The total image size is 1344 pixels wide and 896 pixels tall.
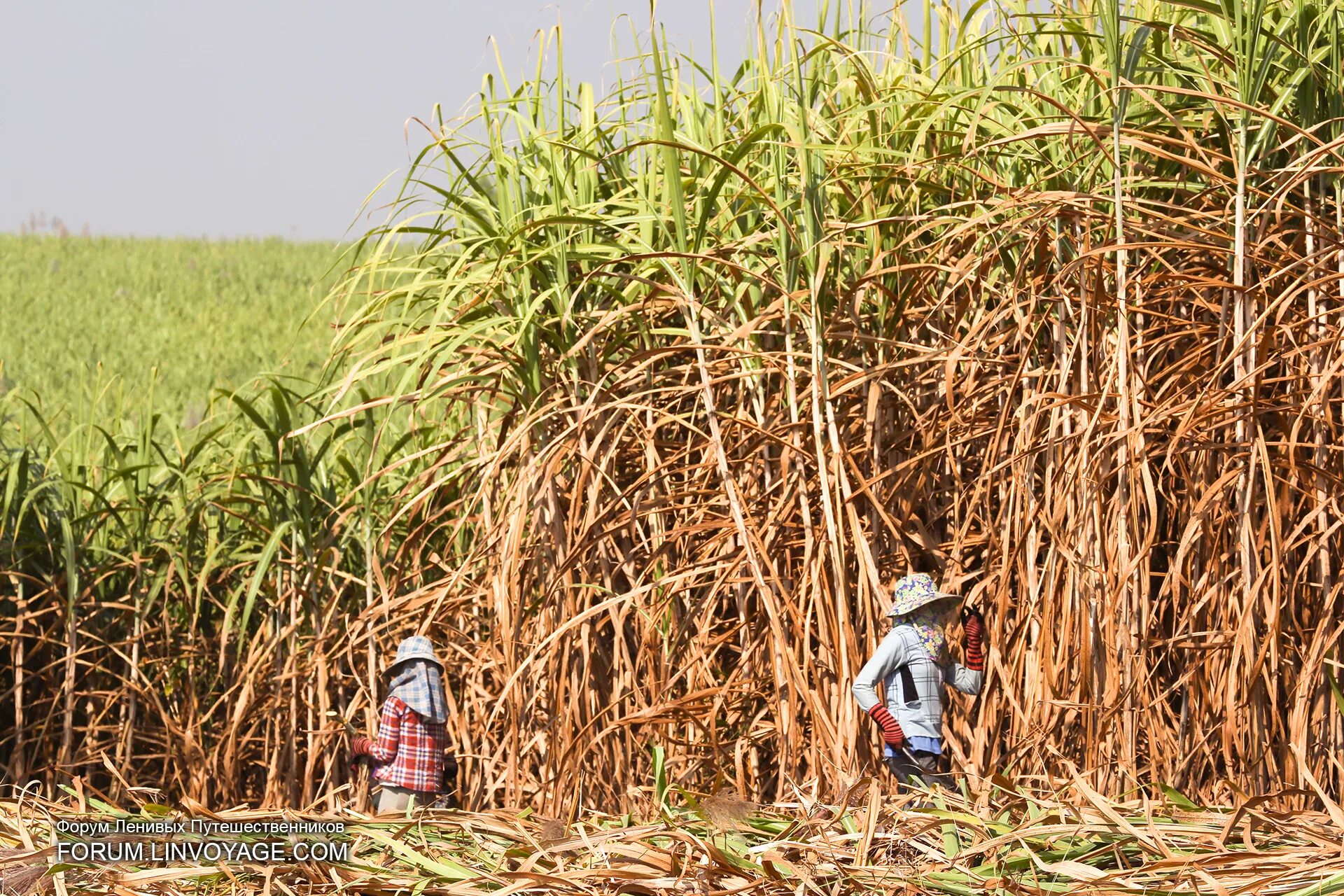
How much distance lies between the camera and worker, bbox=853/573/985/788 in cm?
307

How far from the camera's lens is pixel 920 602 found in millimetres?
3084

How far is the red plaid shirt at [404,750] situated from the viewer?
3.60m

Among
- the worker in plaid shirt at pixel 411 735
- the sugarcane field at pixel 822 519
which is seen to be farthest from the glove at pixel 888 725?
the worker in plaid shirt at pixel 411 735

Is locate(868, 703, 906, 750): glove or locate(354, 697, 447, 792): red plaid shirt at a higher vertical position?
locate(868, 703, 906, 750): glove

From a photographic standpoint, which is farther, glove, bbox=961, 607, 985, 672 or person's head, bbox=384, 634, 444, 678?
person's head, bbox=384, 634, 444, 678

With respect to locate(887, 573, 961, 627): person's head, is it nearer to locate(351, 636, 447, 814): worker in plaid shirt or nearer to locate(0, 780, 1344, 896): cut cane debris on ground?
locate(0, 780, 1344, 896): cut cane debris on ground

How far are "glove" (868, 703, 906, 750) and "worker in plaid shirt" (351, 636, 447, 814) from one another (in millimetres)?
1284

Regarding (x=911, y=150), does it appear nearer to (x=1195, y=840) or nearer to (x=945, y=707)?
(x=945, y=707)

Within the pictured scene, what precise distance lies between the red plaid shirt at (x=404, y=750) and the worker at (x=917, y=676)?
50.1 inches

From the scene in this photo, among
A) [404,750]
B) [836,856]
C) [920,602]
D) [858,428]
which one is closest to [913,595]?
[920,602]

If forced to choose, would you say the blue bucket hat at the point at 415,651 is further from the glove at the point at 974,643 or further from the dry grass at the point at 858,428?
the glove at the point at 974,643

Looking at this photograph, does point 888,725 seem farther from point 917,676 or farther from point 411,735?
point 411,735

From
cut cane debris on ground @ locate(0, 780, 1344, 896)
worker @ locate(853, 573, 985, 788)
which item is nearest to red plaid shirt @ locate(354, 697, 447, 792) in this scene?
cut cane debris on ground @ locate(0, 780, 1344, 896)

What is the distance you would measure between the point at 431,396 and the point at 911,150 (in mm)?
1497
